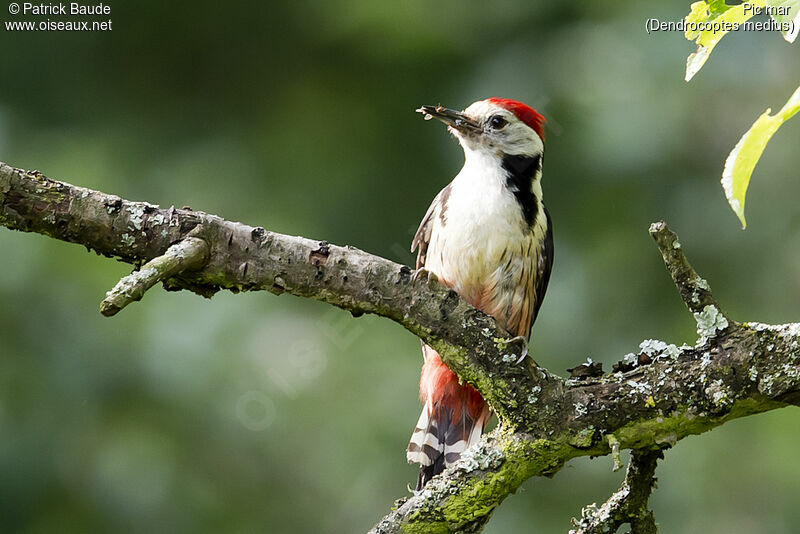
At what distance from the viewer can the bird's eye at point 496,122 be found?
11.3 feet

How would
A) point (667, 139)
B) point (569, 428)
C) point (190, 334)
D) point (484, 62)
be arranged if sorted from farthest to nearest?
point (484, 62)
point (667, 139)
point (190, 334)
point (569, 428)

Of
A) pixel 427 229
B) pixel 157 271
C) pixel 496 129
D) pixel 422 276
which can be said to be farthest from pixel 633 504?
pixel 496 129

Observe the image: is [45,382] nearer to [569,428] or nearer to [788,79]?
[569,428]

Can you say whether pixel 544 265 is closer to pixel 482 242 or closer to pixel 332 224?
pixel 482 242

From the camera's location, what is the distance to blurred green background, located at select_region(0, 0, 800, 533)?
5426 millimetres

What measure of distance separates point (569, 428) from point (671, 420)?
243 millimetres

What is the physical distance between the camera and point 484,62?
21.6 ft

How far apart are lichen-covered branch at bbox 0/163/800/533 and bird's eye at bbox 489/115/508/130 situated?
1.30m

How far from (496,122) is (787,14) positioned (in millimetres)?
2298

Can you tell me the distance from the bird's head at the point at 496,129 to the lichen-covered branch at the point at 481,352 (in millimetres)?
1230

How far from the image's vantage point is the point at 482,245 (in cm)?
307

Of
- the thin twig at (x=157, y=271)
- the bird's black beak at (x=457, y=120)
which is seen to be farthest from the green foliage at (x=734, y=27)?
the bird's black beak at (x=457, y=120)

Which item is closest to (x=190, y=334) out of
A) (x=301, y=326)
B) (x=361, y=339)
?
(x=301, y=326)

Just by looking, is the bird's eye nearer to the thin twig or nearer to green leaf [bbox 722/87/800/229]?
the thin twig
